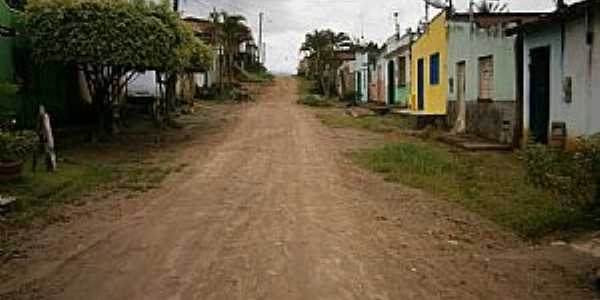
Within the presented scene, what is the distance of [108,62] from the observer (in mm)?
18359

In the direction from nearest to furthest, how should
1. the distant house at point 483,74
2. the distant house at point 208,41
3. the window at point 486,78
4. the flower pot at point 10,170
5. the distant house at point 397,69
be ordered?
the flower pot at point 10,170, the distant house at point 483,74, the window at point 486,78, the distant house at point 397,69, the distant house at point 208,41

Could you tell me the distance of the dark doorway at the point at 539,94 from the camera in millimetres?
15930

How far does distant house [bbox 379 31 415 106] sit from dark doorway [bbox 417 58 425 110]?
8.50 ft

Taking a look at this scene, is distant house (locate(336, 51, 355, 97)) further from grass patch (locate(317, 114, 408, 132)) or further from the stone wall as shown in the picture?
the stone wall

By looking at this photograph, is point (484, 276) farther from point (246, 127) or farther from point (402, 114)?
point (402, 114)

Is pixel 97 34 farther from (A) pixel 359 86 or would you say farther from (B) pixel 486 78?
(A) pixel 359 86

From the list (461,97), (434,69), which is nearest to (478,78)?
(461,97)

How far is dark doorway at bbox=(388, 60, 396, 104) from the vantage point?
A: 39.9 meters

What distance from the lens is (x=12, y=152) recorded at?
12703mm

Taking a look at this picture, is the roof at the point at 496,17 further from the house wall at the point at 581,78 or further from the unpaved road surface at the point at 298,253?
the unpaved road surface at the point at 298,253

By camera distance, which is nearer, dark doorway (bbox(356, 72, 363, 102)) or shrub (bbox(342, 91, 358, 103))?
shrub (bbox(342, 91, 358, 103))

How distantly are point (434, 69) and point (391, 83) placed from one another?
→ 1309cm

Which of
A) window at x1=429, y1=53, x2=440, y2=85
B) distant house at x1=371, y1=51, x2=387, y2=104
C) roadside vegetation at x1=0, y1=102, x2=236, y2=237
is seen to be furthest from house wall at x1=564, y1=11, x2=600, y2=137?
distant house at x1=371, y1=51, x2=387, y2=104

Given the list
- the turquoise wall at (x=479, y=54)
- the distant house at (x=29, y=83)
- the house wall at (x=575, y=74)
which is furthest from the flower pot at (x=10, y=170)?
the turquoise wall at (x=479, y=54)
